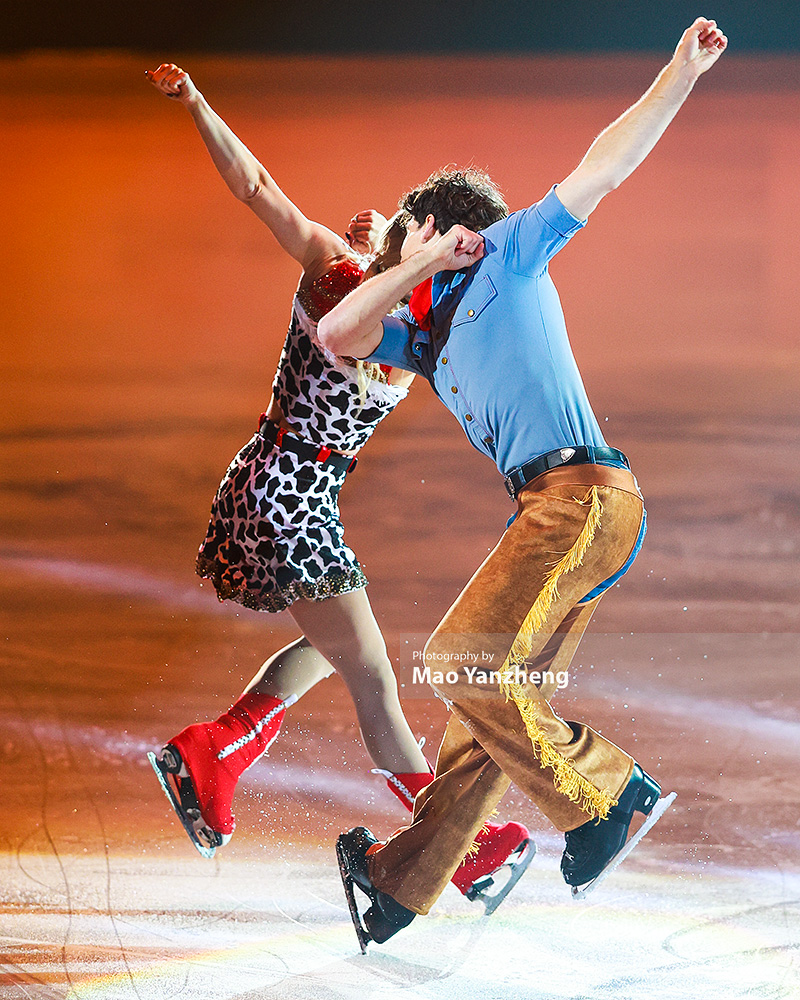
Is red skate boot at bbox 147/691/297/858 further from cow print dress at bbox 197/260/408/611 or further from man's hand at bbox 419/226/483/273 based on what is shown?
man's hand at bbox 419/226/483/273

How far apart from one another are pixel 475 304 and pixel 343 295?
581 mm

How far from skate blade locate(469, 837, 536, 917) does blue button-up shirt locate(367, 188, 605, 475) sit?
3.89ft

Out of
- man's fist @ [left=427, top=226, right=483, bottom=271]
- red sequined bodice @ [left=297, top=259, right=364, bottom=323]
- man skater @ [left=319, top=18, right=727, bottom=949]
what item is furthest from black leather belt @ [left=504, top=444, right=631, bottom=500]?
red sequined bodice @ [left=297, top=259, right=364, bottom=323]

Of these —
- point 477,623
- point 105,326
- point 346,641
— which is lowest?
point 346,641

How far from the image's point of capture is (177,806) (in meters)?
3.15

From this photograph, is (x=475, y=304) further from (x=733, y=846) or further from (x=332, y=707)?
(x=733, y=846)

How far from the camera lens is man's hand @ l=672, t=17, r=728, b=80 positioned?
2.39 metres

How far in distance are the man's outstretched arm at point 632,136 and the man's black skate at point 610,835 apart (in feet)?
4.86

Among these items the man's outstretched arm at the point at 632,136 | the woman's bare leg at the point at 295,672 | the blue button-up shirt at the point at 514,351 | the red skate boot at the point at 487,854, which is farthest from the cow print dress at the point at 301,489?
the man's outstretched arm at the point at 632,136

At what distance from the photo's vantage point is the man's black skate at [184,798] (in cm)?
309

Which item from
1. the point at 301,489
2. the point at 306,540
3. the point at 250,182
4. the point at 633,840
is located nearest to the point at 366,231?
the point at 250,182

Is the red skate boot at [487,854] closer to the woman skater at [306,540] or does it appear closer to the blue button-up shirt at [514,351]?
the woman skater at [306,540]

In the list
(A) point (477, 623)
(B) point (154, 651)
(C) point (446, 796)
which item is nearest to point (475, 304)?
(A) point (477, 623)

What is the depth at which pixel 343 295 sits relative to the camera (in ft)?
9.89
